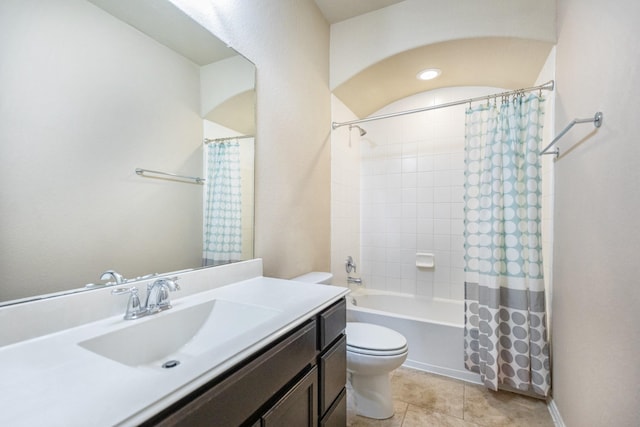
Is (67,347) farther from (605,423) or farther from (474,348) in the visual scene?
(474,348)

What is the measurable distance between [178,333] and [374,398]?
4.16 feet

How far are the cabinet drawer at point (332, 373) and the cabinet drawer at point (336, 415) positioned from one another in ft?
0.09

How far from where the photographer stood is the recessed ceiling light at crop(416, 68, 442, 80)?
2349 mm

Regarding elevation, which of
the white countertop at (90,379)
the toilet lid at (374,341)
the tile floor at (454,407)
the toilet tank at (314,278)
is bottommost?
the tile floor at (454,407)

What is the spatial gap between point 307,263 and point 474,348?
4.22 ft

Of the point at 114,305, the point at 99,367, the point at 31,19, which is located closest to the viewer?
the point at 99,367

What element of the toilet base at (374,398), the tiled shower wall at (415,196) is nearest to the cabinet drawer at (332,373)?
the toilet base at (374,398)

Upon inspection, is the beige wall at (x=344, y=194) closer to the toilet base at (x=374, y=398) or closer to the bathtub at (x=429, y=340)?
the bathtub at (x=429, y=340)

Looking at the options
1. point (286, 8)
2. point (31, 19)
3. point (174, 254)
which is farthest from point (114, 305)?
point (286, 8)

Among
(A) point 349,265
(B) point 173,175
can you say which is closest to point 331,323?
(B) point 173,175

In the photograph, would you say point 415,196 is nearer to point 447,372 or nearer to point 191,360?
point 447,372

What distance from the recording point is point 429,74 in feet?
7.89

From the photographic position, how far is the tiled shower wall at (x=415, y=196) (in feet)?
8.57

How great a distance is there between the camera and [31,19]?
772mm
